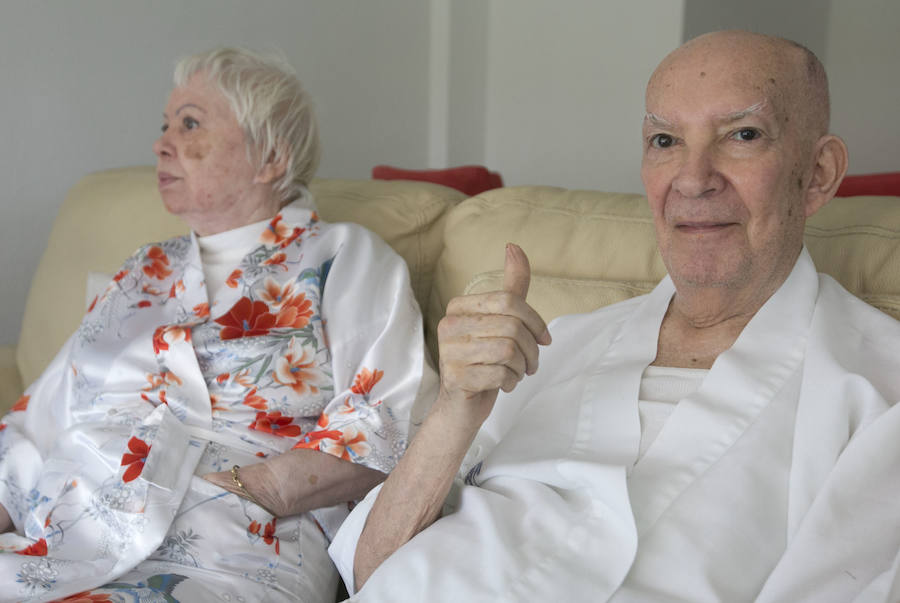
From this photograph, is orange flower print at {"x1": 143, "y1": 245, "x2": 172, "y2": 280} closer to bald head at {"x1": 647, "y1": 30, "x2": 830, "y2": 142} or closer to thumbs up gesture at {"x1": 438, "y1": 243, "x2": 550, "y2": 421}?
thumbs up gesture at {"x1": 438, "y1": 243, "x2": 550, "y2": 421}

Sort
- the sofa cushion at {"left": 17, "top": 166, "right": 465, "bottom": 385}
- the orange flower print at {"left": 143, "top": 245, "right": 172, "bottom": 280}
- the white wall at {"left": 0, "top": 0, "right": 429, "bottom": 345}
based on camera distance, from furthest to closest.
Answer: the white wall at {"left": 0, "top": 0, "right": 429, "bottom": 345}, the sofa cushion at {"left": 17, "top": 166, "right": 465, "bottom": 385}, the orange flower print at {"left": 143, "top": 245, "right": 172, "bottom": 280}

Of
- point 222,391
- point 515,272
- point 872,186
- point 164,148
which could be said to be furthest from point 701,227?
point 164,148

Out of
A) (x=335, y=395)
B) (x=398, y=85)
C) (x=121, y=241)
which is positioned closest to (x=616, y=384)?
(x=335, y=395)

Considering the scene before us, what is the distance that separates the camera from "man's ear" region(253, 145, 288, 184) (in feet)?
6.18

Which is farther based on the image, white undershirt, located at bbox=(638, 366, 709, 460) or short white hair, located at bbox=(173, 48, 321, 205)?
short white hair, located at bbox=(173, 48, 321, 205)

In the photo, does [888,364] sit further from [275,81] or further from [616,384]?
[275,81]

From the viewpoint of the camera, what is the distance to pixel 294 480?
1.54 meters

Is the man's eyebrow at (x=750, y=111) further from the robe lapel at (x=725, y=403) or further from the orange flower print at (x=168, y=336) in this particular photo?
the orange flower print at (x=168, y=336)

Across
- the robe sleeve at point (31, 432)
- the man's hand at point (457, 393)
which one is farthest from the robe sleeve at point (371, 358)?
the robe sleeve at point (31, 432)

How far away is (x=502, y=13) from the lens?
359 centimetres

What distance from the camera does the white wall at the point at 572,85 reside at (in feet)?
10.4

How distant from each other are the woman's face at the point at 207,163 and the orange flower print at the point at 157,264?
0.35 ft

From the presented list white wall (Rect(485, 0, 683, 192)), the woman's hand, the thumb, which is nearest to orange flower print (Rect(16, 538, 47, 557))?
the woman's hand

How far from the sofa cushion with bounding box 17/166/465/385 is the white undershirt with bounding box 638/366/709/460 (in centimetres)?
78
